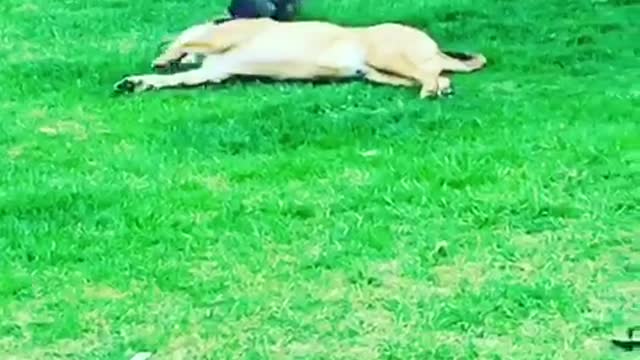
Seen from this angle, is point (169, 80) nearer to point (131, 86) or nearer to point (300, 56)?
point (131, 86)

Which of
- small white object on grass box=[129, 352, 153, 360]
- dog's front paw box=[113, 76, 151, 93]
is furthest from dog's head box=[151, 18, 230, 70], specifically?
small white object on grass box=[129, 352, 153, 360]

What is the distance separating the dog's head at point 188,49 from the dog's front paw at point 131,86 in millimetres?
404

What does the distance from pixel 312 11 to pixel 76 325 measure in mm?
5439

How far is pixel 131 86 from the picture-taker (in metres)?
7.66

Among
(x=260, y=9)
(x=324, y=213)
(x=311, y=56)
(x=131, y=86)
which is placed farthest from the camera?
(x=260, y=9)

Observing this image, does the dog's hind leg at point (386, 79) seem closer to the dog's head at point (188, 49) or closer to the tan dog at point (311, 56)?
the tan dog at point (311, 56)

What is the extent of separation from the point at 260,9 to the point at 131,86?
4.18ft

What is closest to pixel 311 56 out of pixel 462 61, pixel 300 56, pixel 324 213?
pixel 300 56

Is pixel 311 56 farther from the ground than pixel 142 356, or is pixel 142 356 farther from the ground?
pixel 142 356

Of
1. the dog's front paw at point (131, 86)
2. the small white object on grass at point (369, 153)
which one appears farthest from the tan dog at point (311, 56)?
the small white object on grass at point (369, 153)

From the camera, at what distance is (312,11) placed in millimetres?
9750

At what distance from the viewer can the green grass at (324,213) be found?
4.48 metres

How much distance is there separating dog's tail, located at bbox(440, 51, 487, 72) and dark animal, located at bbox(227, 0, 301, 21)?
1.06 meters

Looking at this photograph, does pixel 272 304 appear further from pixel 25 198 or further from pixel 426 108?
pixel 426 108
